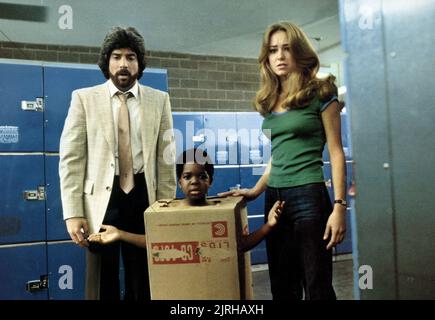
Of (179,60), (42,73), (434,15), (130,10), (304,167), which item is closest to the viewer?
(304,167)

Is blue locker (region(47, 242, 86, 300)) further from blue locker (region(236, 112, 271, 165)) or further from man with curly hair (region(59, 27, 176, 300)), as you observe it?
blue locker (region(236, 112, 271, 165))

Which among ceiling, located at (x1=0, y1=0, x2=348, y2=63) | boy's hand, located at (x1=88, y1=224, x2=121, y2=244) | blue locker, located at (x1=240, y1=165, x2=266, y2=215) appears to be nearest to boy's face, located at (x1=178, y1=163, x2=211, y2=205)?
boy's hand, located at (x1=88, y1=224, x2=121, y2=244)

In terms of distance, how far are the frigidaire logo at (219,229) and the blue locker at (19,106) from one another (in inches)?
55.3

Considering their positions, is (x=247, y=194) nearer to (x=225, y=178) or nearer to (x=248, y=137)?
(x=248, y=137)

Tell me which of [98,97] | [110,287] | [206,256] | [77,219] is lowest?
[110,287]

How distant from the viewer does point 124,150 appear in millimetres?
1646

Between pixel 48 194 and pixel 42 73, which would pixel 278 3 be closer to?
pixel 42 73

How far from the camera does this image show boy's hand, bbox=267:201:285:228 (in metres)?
1.42

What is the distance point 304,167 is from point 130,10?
48.4 inches

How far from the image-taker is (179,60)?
13.9 feet

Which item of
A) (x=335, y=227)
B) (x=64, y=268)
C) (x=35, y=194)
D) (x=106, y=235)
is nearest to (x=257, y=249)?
(x=64, y=268)

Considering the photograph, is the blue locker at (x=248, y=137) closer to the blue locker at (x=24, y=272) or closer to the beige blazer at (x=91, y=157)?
the beige blazer at (x=91, y=157)

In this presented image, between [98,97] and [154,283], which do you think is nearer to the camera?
[154,283]

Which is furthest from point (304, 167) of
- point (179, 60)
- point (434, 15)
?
point (179, 60)
